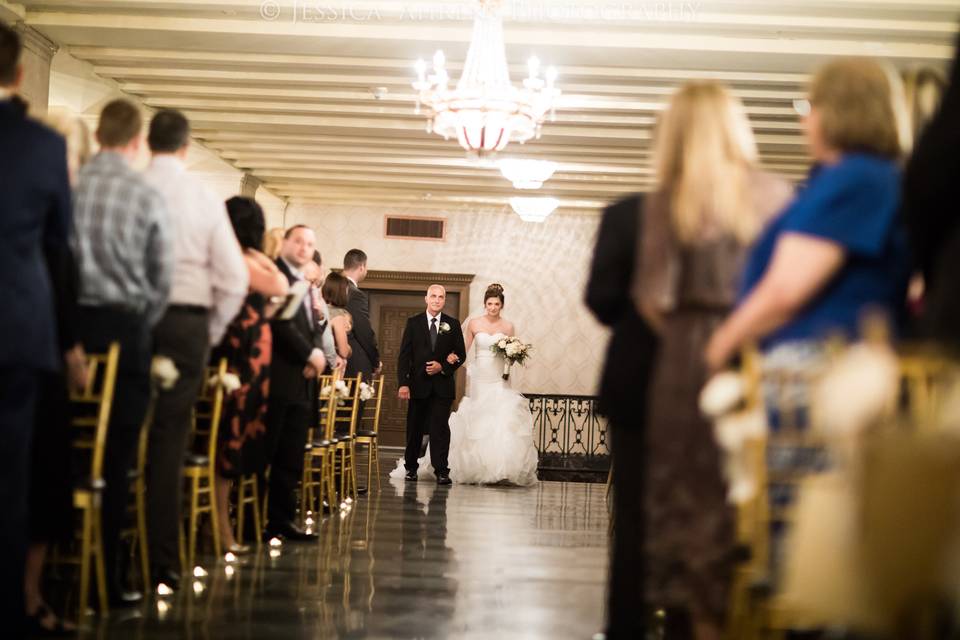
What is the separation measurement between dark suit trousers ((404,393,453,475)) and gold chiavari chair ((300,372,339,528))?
276cm

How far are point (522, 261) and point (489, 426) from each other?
6.53 m

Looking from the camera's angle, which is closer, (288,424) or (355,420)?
(288,424)

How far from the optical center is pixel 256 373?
5.20 metres

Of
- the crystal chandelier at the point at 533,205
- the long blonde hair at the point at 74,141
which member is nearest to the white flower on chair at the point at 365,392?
the long blonde hair at the point at 74,141

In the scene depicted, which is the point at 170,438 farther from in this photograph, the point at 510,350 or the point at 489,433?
the point at 510,350

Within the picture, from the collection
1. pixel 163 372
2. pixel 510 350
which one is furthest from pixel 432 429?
pixel 163 372

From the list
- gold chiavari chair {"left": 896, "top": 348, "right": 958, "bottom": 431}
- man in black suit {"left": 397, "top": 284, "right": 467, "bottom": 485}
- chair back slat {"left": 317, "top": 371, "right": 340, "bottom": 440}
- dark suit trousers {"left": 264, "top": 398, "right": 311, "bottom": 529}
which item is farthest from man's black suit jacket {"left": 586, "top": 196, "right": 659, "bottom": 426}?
man in black suit {"left": 397, "top": 284, "right": 467, "bottom": 485}

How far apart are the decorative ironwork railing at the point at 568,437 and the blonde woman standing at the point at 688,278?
9.40 m

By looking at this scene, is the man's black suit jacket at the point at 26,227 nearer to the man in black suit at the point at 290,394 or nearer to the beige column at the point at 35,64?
the man in black suit at the point at 290,394

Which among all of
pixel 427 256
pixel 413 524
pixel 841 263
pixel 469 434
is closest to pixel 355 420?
pixel 413 524

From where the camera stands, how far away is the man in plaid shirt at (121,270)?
3.74 metres

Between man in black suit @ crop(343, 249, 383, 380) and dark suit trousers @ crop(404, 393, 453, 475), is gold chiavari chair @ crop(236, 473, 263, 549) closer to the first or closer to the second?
man in black suit @ crop(343, 249, 383, 380)

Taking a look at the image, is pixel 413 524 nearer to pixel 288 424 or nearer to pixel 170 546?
pixel 288 424

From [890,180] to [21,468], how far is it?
89.8 inches
